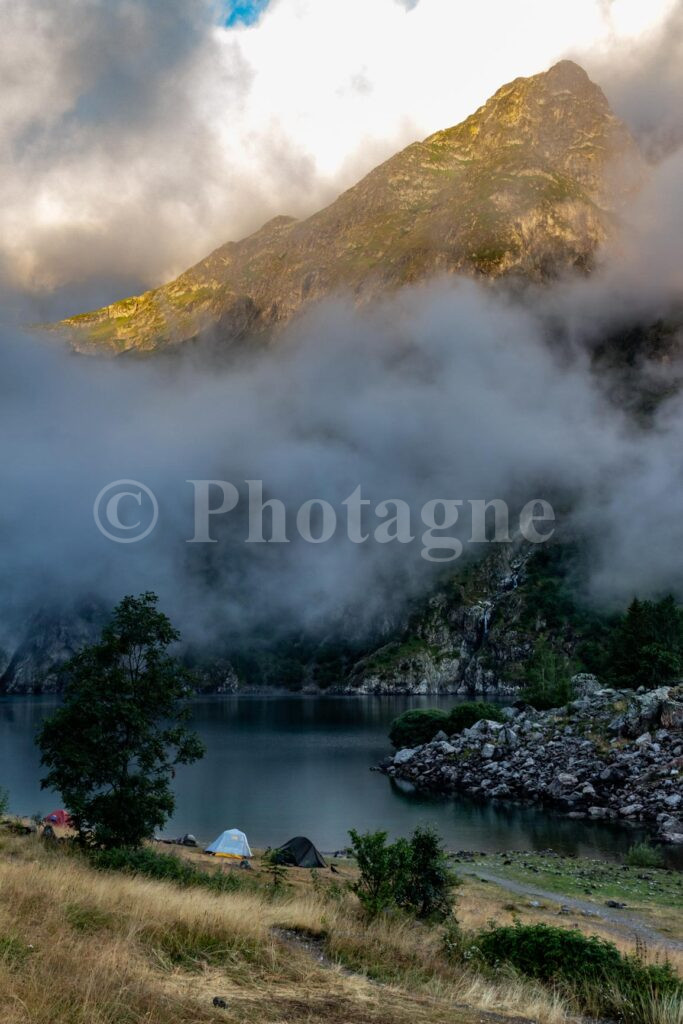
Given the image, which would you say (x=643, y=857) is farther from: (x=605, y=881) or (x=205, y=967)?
(x=205, y=967)

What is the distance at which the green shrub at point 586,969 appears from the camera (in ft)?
39.7

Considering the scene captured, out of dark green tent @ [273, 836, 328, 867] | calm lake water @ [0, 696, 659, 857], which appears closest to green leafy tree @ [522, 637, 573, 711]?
calm lake water @ [0, 696, 659, 857]

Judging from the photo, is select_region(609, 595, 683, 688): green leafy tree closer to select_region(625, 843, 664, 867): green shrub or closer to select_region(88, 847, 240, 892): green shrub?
select_region(625, 843, 664, 867): green shrub

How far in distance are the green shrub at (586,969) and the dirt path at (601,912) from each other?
13524 mm

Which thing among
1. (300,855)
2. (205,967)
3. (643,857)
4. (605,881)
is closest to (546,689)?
(643,857)

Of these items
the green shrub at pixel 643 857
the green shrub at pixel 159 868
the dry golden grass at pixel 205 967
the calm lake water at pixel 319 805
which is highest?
the dry golden grass at pixel 205 967

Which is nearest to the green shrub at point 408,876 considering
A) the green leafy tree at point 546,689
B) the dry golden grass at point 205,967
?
the dry golden grass at point 205,967

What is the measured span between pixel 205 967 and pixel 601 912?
2909 cm

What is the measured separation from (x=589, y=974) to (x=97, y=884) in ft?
41.7

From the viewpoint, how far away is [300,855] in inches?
1818

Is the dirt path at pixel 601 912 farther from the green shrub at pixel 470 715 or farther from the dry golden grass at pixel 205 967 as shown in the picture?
the green shrub at pixel 470 715

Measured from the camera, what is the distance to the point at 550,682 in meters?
121

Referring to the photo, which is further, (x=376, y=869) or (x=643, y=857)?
(x=643, y=857)

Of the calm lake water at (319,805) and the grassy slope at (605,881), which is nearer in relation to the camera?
the grassy slope at (605,881)
